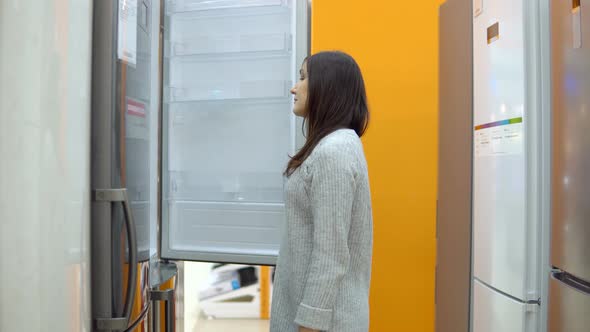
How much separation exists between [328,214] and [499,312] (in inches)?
34.8

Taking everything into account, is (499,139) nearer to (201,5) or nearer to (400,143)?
(400,143)

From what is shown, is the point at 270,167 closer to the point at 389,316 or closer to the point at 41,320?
the point at 389,316

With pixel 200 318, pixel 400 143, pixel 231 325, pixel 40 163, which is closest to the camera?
pixel 40 163

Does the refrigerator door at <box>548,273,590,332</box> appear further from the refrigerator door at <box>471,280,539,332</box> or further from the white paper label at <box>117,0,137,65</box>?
the white paper label at <box>117,0,137,65</box>

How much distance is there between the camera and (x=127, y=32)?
137 cm

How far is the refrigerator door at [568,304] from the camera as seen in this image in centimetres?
121

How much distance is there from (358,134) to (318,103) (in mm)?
163

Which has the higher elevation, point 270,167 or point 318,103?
point 318,103

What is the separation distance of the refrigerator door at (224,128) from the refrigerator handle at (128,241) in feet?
2.76

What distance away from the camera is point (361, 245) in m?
1.31

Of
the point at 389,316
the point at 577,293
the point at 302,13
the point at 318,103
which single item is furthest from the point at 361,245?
the point at 389,316

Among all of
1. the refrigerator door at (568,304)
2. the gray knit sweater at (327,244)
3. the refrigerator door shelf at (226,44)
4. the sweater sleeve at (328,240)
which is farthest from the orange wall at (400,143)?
the sweater sleeve at (328,240)

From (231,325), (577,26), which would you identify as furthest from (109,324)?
(231,325)

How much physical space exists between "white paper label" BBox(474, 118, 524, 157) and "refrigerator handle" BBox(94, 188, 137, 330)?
126 centimetres
